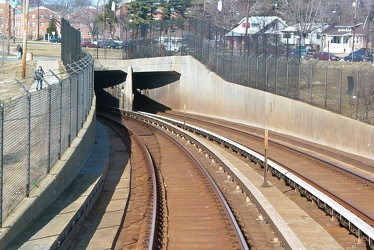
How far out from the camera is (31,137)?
12.7m

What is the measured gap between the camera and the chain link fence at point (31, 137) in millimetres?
10938

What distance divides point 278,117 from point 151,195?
695 inches

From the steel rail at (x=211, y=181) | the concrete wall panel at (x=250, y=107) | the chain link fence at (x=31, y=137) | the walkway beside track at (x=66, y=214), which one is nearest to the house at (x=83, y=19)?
the concrete wall panel at (x=250, y=107)

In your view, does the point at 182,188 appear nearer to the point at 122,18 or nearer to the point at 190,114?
the point at 190,114

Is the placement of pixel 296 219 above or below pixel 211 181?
below

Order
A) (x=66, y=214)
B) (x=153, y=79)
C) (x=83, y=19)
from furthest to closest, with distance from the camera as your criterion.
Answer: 1. (x=83, y=19)
2. (x=153, y=79)
3. (x=66, y=214)

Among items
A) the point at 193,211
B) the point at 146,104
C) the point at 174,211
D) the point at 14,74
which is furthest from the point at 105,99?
the point at 193,211

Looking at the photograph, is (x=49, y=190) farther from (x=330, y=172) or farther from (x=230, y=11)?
(x=230, y=11)

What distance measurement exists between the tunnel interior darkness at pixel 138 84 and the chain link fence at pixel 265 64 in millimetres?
1807

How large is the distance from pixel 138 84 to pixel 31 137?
138 ft

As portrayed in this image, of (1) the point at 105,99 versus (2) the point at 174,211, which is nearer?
(2) the point at 174,211

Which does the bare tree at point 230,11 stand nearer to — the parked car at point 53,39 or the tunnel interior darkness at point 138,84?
the parked car at point 53,39

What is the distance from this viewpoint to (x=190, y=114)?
43781 millimetres

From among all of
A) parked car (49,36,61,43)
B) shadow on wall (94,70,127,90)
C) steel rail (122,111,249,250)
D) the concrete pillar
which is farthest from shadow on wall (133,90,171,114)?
parked car (49,36,61,43)
